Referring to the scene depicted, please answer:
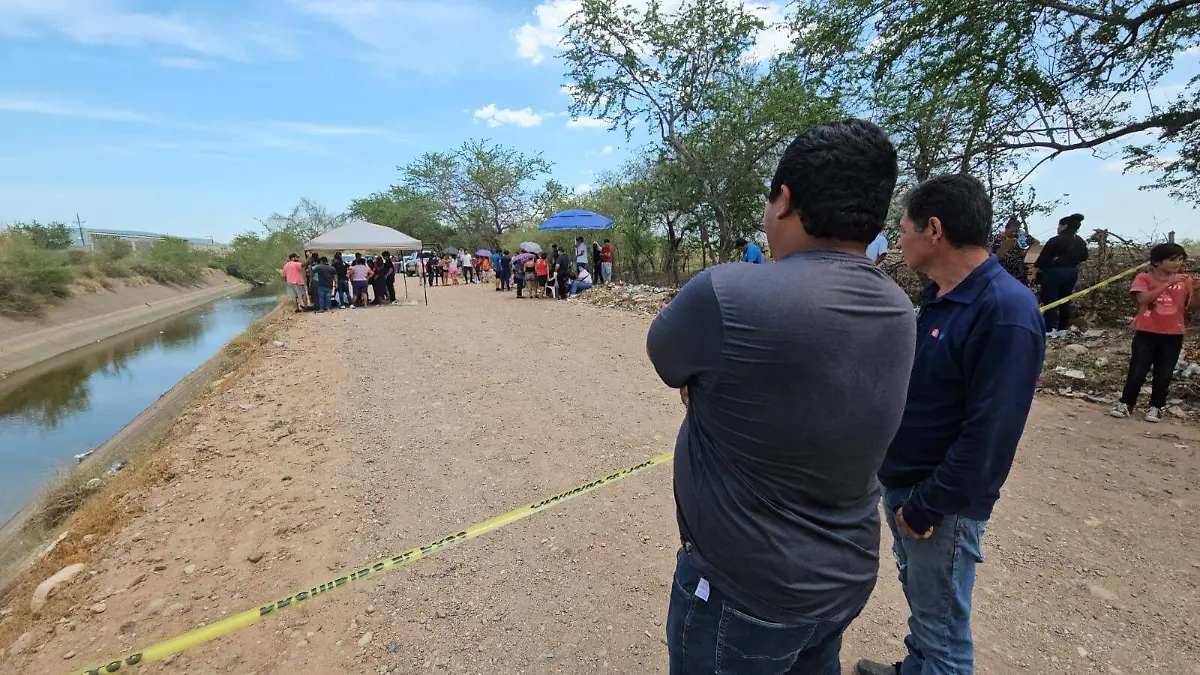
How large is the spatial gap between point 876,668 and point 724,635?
1.49 m

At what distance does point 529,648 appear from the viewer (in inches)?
95.7

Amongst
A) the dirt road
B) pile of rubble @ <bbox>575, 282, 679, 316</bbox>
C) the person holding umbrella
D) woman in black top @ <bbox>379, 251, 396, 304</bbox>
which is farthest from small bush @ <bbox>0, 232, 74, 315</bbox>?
the dirt road

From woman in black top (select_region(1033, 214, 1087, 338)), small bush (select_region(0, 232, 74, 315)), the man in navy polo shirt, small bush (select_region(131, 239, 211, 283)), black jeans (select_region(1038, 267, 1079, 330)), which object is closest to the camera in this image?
the man in navy polo shirt

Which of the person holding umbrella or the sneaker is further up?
the person holding umbrella

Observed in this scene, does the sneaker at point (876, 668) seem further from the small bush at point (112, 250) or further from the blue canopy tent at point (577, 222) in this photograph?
the small bush at point (112, 250)

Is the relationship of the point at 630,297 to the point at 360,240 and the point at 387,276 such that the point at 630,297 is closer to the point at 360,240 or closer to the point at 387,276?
the point at 360,240

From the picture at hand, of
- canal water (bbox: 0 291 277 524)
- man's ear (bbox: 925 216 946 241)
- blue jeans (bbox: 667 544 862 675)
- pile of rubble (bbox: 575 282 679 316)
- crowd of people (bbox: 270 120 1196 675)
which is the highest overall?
man's ear (bbox: 925 216 946 241)

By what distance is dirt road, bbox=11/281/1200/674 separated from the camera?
2434mm

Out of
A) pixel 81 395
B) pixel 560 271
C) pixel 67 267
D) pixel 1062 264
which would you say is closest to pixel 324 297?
pixel 81 395

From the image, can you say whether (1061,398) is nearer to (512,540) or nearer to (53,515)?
(512,540)

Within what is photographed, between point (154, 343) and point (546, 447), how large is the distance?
20.6 metres

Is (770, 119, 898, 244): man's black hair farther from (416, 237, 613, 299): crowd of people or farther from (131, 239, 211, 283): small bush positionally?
(131, 239, 211, 283): small bush

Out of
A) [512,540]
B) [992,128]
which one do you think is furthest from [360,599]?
[992,128]

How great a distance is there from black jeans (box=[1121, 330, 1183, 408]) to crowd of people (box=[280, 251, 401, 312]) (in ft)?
52.0
